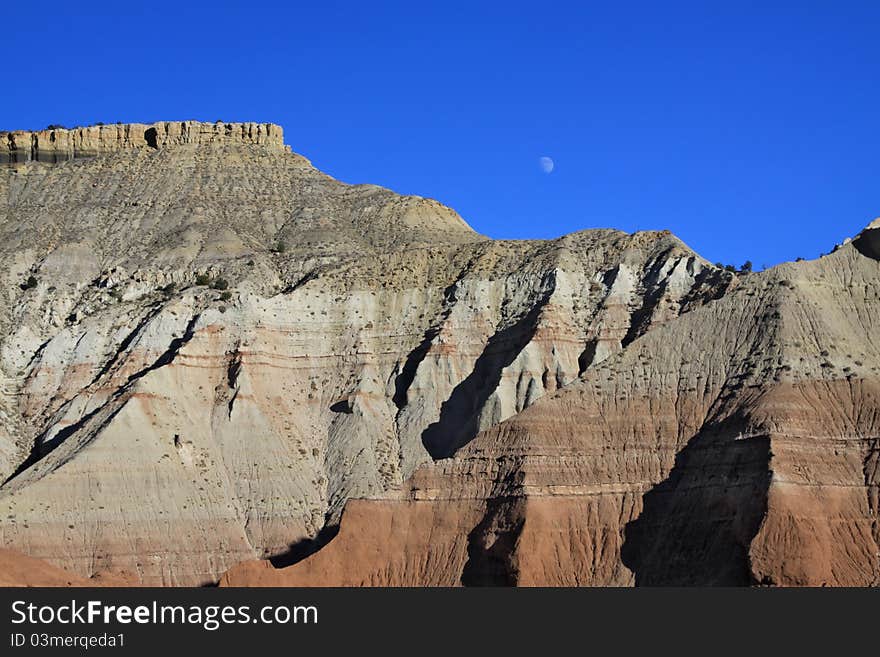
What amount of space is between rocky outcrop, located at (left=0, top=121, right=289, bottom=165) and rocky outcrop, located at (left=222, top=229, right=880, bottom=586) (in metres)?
61.3

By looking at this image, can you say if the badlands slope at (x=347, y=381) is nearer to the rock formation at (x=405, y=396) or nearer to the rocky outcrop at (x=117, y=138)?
the rock formation at (x=405, y=396)

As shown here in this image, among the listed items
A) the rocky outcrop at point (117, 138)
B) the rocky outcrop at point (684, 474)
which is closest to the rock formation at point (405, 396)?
the rocky outcrop at point (684, 474)

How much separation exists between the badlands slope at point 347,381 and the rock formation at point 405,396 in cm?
19

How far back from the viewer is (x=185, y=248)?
473ft

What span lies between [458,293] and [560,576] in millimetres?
33638

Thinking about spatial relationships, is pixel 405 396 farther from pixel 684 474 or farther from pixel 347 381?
pixel 684 474

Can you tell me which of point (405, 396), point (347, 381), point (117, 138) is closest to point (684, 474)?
point (405, 396)

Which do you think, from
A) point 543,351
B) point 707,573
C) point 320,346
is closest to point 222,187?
point 320,346

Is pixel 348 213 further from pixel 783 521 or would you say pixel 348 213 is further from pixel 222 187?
pixel 783 521

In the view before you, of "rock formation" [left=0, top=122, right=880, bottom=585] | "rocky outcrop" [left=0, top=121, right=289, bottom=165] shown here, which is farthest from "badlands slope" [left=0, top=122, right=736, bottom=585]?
"rocky outcrop" [left=0, top=121, right=289, bottom=165]

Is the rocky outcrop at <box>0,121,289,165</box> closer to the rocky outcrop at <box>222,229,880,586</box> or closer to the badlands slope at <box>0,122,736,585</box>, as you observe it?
the badlands slope at <box>0,122,736,585</box>

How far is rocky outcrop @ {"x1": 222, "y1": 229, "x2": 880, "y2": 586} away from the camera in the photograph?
95.2m

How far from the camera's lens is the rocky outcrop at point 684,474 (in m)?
95.2

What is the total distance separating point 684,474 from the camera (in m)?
101
